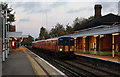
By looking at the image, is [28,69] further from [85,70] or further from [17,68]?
[85,70]

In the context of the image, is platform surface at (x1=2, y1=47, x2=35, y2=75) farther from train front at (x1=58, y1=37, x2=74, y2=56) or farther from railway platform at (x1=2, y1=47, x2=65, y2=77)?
train front at (x1=58, y1=37, x2=74, y2=56)

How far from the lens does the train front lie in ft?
59.3

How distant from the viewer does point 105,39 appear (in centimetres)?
2078

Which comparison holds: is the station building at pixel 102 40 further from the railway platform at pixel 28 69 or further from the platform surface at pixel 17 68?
the platform surface at pixel 17 68

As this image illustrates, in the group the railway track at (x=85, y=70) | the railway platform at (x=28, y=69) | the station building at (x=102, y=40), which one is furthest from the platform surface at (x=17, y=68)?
the station building at (x=102, y=40)

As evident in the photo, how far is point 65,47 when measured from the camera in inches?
717

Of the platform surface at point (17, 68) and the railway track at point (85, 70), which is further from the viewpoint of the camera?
the railway track at point (85, 70)

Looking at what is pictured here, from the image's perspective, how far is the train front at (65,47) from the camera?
18062 millimetres

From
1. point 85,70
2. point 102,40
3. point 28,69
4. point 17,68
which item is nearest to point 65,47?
point 102,40

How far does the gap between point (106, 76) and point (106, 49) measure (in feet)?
38.3

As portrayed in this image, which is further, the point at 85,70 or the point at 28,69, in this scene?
the point at 85,70

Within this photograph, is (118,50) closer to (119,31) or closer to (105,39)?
(105,39)

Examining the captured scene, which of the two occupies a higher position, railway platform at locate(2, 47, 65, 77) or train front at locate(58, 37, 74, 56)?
train front at locate(58, 37, 74, 56)

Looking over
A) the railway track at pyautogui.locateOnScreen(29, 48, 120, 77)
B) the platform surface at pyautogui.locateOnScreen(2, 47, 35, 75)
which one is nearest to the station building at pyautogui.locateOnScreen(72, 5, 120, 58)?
the railway track at pyautogui.locateOnScreen(29, 48, 120, 77)
